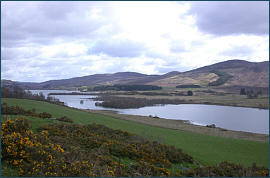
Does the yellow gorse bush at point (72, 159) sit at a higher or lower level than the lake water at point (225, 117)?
higher

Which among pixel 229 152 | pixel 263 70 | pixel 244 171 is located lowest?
pixel 229 152

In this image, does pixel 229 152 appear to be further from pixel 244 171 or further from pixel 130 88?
pixel 130 88

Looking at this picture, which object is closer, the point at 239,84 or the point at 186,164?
the point at 186,164

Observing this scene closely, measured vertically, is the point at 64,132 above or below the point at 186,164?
above

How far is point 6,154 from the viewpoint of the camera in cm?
615

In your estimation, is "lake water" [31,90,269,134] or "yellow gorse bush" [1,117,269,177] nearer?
"yellow gorse bush" [1,117,269,177]

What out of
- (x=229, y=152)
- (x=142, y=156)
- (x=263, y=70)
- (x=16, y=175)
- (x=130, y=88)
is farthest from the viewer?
(x=263, y=70)

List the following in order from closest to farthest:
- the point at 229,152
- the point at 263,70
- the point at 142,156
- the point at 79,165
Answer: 1. the point at 79,165
2. the point at 142,156
3. the point at 229,152
4. the point at 263,70

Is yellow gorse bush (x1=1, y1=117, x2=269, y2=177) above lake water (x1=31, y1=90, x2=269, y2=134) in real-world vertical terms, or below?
above

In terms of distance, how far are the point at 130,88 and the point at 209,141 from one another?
112 metres

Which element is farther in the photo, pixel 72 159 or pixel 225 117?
pixel 225 117

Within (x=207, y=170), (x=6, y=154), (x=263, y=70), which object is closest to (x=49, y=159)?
(x=6, y=154)

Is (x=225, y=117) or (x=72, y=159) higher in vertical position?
(x=72, y=159)

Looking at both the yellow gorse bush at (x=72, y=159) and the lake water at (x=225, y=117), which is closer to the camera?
the yellow gorse bush at (x=72, y=159)
